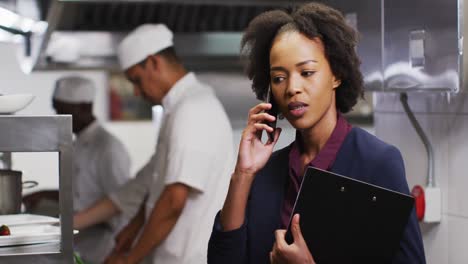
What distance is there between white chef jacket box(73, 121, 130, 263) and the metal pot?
1.84 metres

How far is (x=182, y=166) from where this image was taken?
2.86 metres

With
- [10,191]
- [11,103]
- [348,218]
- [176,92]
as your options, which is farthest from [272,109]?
[176,92]

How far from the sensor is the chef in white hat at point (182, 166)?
9.41 ft

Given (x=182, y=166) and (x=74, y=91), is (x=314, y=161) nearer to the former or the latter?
(x=182, y=166)

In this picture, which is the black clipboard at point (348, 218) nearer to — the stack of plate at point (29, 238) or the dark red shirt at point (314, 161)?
Answer: the dark red shirt at point (314, 161)

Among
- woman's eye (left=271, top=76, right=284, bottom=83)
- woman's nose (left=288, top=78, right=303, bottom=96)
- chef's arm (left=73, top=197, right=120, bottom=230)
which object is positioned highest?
woman's eye (left=271, top=76, right=284, bottom=83)

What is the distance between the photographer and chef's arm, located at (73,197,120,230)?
3.77 m

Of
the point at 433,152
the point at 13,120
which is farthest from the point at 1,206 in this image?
the point at 433,152

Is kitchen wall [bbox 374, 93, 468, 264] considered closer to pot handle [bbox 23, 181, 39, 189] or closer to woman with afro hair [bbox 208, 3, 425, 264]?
woman with afro hair [bbox 208, 3, 425, 264]

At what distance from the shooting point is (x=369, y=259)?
5.15 feet

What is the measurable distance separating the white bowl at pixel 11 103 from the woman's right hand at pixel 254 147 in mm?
526

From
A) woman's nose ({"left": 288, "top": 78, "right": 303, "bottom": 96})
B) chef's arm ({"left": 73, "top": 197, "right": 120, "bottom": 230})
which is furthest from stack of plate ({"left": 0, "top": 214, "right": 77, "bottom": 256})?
chef's arm ({"left": 73, "top": 197, "right": 120, "bottom": 230})

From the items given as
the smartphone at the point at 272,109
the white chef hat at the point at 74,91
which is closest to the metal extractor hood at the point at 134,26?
the white chef hat at the point at 74,91

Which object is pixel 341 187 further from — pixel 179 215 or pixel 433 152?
pixel 179 215
